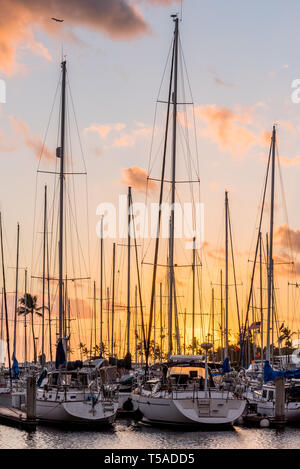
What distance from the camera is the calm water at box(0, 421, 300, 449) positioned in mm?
47094

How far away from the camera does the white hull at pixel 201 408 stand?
50.8m

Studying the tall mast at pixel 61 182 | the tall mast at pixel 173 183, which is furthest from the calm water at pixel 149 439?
the tall mast at pixel 173 183

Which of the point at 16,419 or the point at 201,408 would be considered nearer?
the point at 201,408

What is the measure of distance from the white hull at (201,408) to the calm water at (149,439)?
2.26 ft

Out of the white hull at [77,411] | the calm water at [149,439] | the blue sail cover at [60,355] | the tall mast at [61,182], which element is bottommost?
the calm water at [149,439]

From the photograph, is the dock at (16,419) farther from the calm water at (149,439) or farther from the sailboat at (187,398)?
the sailboat at (187,398)

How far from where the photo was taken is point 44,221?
245 ft

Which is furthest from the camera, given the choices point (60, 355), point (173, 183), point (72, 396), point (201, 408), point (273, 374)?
point (273, 374)

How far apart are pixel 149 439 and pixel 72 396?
224 inches

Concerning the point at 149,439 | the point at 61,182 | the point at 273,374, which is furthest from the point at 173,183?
the point at 149,439

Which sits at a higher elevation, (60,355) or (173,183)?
(173,183)

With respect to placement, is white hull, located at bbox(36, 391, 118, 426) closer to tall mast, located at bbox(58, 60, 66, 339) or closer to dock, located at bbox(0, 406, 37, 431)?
dock, located at bbox(0, 406, 37, 431)

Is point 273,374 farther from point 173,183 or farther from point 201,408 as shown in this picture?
point 173,183

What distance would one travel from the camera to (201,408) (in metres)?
50.9
